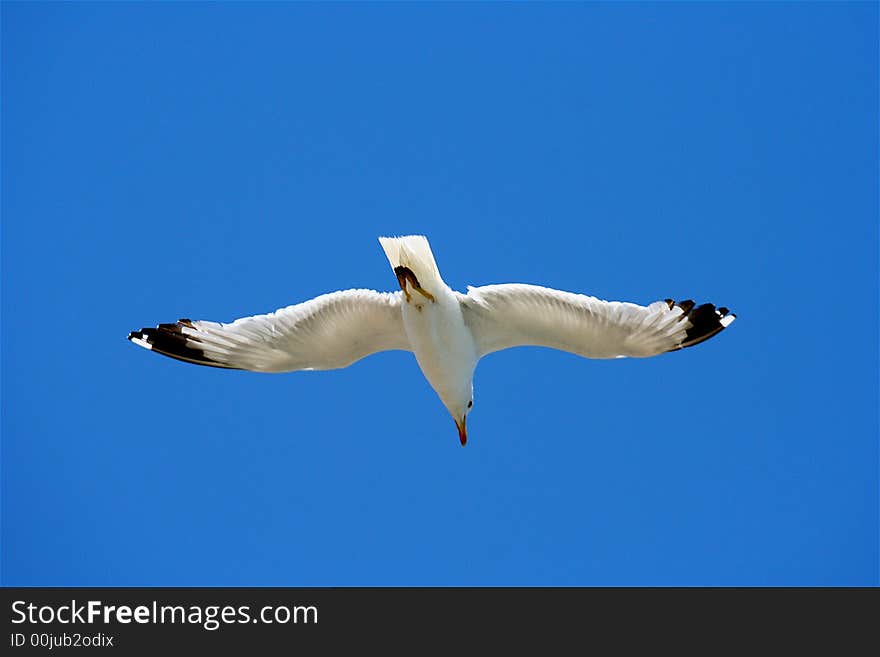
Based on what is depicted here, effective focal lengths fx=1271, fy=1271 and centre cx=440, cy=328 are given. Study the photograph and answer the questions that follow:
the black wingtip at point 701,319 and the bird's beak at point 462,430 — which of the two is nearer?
the black wingtip at point 701,319

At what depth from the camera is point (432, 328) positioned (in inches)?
307

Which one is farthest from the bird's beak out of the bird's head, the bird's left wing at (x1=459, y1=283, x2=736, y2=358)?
the bird's left wing at (x1=459, y1=283, x2=736, y2=358)

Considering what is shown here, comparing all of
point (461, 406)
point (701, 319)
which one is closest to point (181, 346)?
point (461, 406)

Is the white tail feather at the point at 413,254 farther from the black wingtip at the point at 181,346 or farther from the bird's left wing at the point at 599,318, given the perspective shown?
the black wingtip at the point at 181,346

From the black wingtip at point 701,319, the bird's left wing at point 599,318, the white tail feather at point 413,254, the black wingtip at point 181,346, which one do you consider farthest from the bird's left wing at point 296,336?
the black wingtip at point 701,319

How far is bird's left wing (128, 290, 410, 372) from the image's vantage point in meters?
7.90

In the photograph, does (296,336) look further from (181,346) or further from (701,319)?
(701,319)

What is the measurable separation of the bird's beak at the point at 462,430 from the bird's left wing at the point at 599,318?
94 centimetres

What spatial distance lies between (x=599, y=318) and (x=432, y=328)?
40.2 inches

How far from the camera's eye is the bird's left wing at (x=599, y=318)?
7.61 m

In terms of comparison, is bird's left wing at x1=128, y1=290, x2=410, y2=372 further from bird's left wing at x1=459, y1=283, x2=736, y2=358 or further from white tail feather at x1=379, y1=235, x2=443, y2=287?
bird's left wing at x1=459, y1=283, x2=736, y2=358

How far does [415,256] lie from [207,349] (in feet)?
5.14
